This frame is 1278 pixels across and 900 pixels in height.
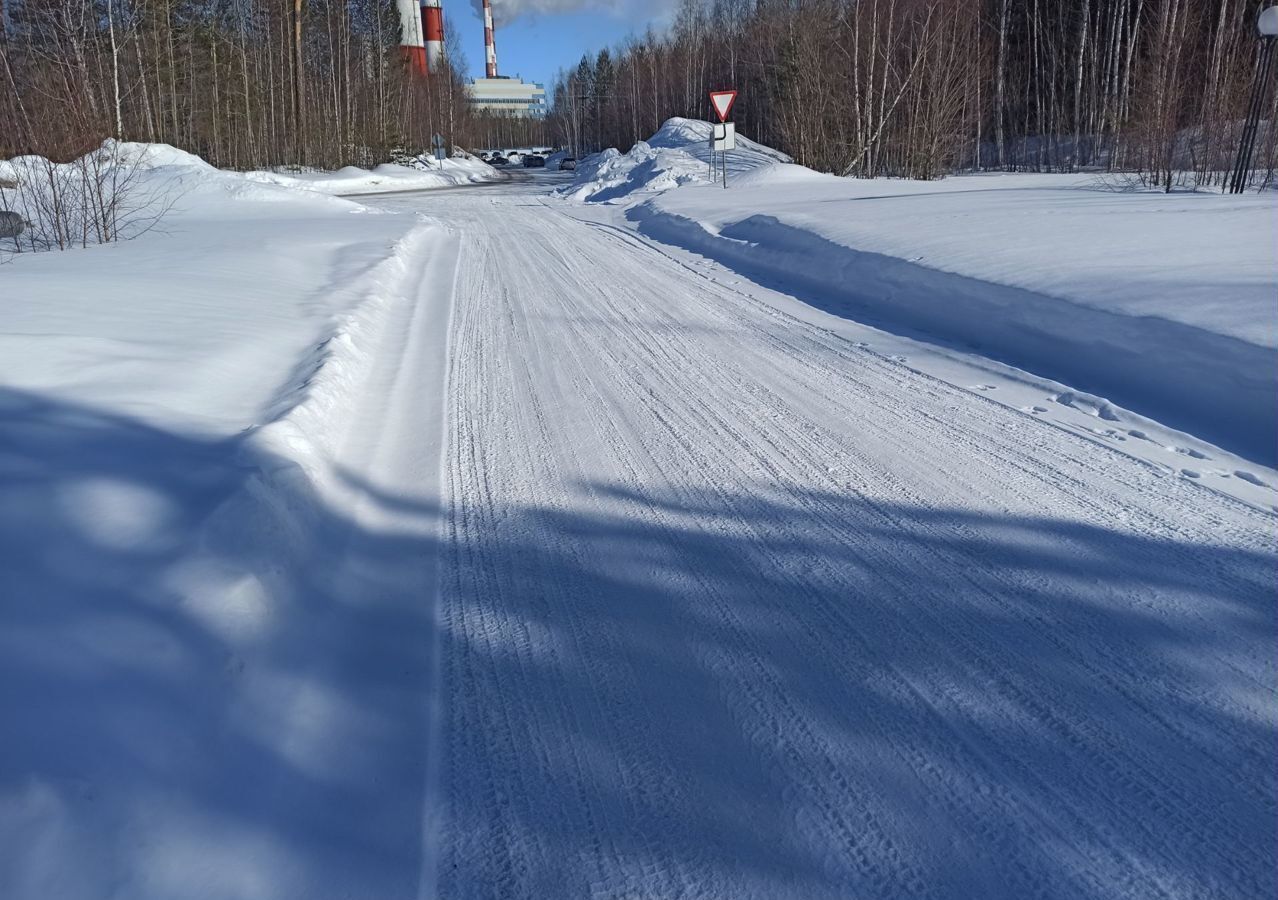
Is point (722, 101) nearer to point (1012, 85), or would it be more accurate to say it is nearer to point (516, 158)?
point (1012, 85)

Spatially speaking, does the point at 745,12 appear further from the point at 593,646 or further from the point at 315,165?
the point at 593,646

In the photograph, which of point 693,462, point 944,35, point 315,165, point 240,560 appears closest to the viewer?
point 240,560

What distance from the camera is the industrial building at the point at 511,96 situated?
13412 centimetres

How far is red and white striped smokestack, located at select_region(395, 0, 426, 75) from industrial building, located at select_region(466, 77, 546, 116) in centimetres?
6356

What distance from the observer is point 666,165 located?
3194 cm

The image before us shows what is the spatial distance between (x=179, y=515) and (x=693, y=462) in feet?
8.56

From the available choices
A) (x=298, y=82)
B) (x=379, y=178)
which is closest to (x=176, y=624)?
(x=298, y=82)

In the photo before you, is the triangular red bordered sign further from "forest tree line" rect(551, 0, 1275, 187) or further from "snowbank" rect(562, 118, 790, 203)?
"forest tree line" rect(551, 0, 1275, 187)

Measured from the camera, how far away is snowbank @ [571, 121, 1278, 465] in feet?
17.0

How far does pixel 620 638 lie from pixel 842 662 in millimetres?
820

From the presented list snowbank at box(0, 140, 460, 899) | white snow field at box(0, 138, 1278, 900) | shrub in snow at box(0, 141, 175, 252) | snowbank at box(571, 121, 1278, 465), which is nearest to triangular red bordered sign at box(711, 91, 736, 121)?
snowbank at box(571, 121, 1278, 465)

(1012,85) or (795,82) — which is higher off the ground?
(1012,85)

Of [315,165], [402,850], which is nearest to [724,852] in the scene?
[402,850]

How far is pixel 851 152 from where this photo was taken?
28812 mm
